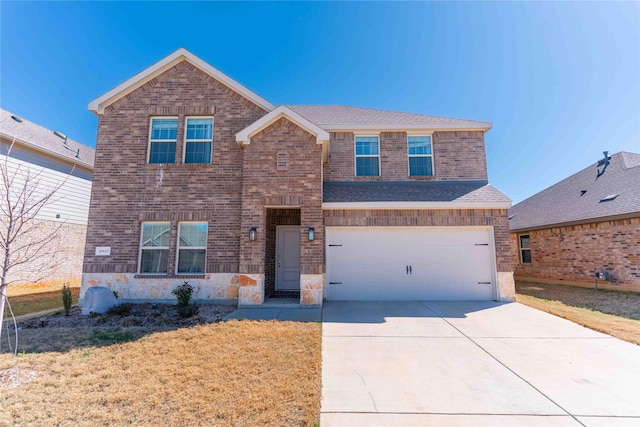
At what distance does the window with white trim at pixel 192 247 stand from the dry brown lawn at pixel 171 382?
324 cm

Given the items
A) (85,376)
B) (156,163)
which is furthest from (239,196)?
(85,376)

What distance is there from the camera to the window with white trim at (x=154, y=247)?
28.9 feet

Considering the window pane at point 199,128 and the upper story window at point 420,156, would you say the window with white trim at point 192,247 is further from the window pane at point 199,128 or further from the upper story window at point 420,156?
the upper story window at point 420,156

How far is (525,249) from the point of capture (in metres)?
14.8

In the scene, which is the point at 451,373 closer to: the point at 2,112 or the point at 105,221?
the point at 105,221

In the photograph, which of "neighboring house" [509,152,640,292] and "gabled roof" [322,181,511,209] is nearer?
"gabled roof" [322,181,511,209]

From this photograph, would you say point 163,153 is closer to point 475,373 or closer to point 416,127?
point 416,127

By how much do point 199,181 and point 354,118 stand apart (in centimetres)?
673

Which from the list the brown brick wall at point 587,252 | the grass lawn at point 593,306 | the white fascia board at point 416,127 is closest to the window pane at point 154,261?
the white fascia board at point 416,127

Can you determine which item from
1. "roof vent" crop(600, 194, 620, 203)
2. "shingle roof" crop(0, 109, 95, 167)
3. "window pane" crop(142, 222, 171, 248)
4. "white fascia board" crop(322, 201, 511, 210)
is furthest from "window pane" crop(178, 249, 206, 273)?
"roof vent" crop(600, 194, 620, 203)

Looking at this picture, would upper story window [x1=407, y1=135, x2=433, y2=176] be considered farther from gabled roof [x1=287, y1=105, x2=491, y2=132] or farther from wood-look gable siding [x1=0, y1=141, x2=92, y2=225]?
wood-look gable siding [x1=0, y1=141, x2=92, y2=225]

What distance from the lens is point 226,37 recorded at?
12.3 m

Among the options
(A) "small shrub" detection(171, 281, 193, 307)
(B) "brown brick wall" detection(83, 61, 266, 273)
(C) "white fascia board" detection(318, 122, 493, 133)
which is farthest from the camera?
(C) "white fascia board" detection(318, 122, 493, 133)

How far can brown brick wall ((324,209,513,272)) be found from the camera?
29.6ft
